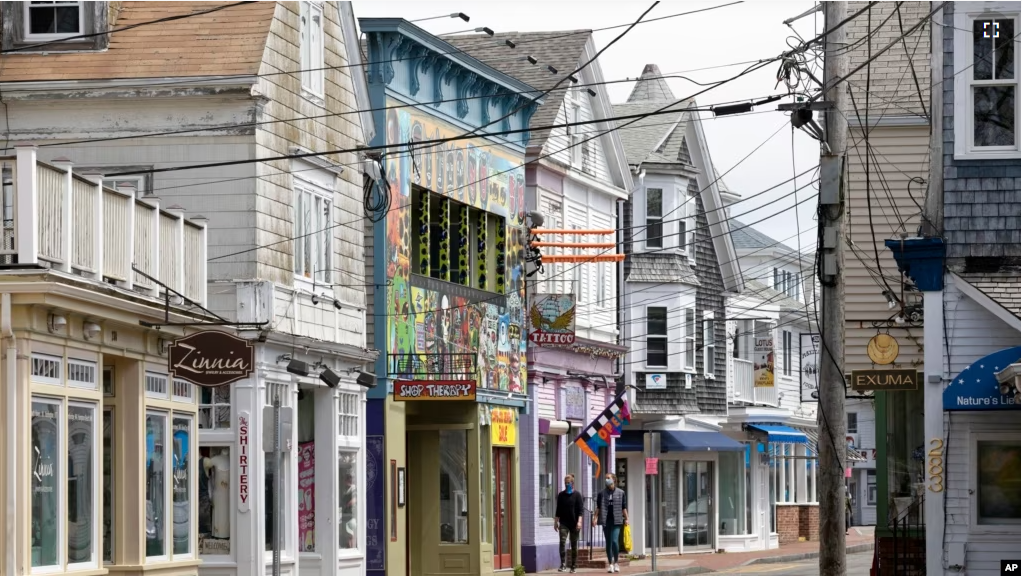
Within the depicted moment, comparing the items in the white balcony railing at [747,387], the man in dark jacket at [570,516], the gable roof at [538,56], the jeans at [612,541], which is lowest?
the jeans at [612,541]

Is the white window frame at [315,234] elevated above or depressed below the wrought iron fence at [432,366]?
above

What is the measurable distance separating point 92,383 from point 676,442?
27020 mm

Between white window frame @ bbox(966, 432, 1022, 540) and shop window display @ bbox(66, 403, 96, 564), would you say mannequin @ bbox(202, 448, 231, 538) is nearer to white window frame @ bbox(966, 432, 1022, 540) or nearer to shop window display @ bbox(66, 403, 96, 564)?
shop window display @ bbox(66, 403, 96, 564)

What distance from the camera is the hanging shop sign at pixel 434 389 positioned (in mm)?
28578

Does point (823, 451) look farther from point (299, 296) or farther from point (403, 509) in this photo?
point (403, 509)

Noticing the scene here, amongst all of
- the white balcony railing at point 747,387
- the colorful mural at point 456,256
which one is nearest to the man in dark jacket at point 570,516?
the colorful mural at point 456,256

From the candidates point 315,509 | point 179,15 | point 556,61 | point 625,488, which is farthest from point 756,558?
point 179,15

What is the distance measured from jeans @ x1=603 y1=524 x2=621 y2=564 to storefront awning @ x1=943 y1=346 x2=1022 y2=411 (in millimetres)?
15245

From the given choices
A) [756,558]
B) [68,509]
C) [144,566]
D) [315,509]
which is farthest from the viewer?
[756,558]

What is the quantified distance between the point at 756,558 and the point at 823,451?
73.4 ft

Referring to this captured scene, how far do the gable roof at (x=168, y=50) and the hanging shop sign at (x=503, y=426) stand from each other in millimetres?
10909

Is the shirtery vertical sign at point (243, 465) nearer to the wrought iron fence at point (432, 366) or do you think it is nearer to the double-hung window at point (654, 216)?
the wrought iron fence at point (432, 366)

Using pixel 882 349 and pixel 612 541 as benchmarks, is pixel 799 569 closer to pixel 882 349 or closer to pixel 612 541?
pixel 612 541

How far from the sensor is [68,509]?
18.6m
